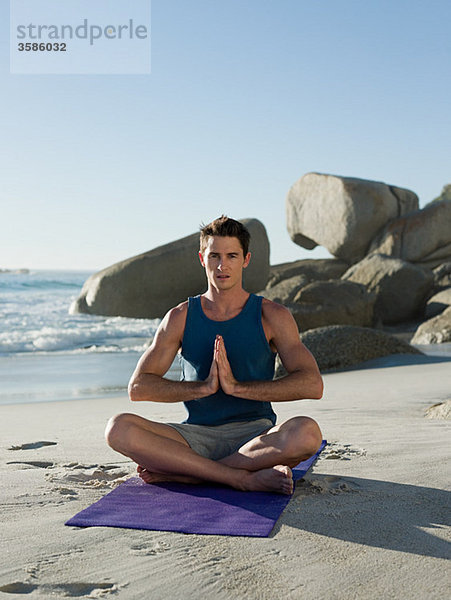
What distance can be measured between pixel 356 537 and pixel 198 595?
2.48 feet

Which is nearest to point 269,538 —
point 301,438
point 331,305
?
point 301,438

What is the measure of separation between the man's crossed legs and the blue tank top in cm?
23

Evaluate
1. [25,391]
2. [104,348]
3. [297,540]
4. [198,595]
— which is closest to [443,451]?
[297,540]

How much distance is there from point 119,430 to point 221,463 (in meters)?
0.50

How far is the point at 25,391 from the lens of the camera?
805 centimetres

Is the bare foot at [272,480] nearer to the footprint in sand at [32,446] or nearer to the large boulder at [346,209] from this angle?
the footprint in sand at [32,446]

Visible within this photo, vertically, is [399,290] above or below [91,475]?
above

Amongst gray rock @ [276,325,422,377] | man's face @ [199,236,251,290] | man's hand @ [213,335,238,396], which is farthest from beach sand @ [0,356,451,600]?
gray rock @ [276,325,422,377]

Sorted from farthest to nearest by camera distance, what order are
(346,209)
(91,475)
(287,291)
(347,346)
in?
(346,209) → (287,291) → (347,346) → (91,475)

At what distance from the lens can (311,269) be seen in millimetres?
22719

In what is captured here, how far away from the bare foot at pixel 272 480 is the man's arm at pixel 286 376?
32 cm

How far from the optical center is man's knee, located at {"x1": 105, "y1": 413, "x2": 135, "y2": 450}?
3.31 metres

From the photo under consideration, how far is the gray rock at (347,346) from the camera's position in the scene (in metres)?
9.02

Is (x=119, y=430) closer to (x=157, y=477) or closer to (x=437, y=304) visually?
(x=157, y=477)
